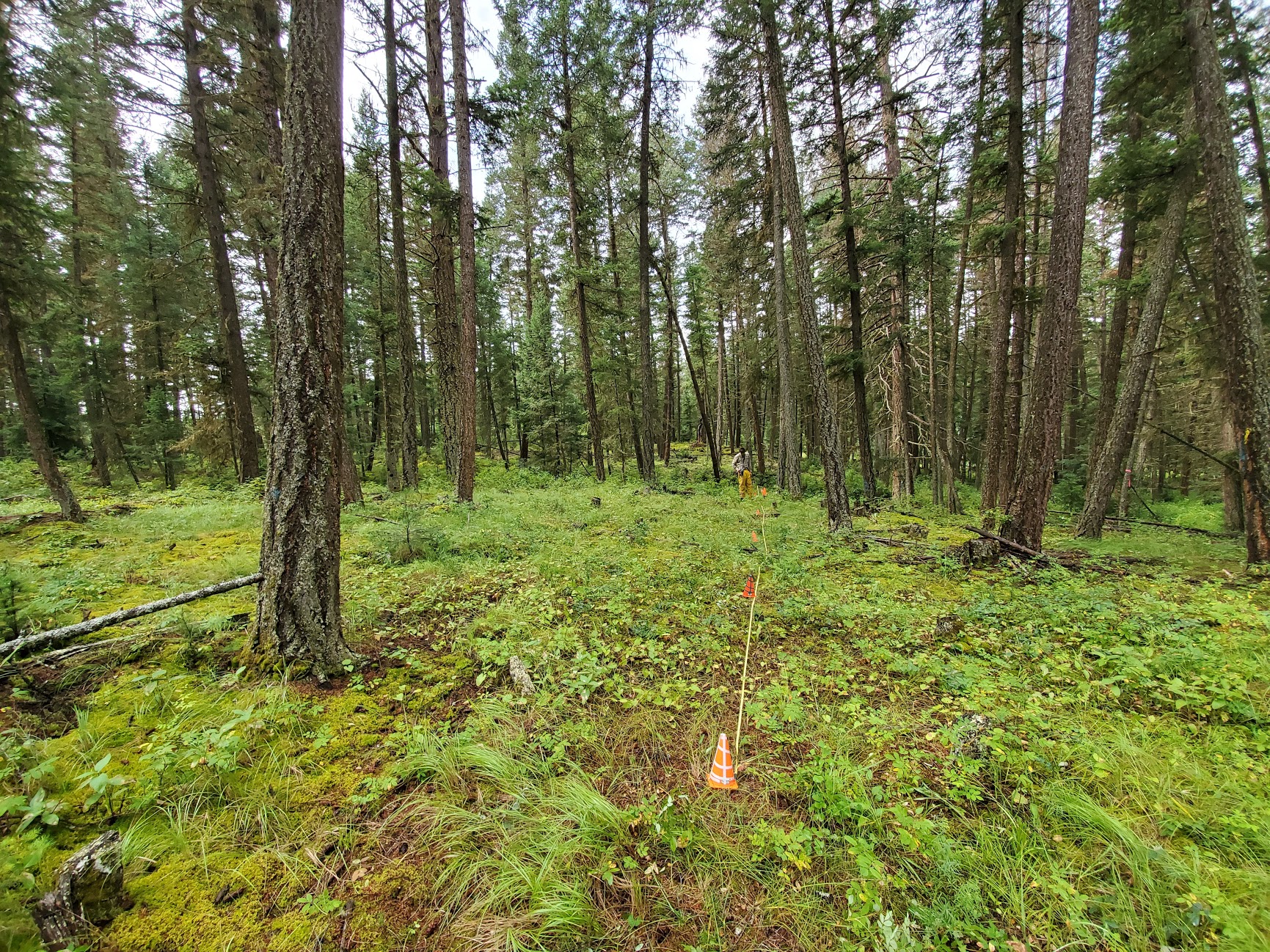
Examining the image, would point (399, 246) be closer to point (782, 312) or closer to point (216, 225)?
point (216, 225)

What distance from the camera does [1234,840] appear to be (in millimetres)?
2104

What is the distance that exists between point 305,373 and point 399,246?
1038 centimetres

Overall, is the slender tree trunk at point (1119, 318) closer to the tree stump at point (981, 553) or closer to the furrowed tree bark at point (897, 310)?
the furrowed tree bark at point (897, 310)

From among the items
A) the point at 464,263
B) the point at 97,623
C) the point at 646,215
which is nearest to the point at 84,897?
the point at 97,623

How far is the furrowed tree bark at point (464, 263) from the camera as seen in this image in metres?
8.99

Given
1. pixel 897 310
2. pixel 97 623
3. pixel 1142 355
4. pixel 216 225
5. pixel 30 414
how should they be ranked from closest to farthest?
1. pixel 97 623
2. pixel 30 414
3. pixel 1142 355
4. pixel 216 225
5. pixel 897 310

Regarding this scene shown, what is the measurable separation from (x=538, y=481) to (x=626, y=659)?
43.2 feet

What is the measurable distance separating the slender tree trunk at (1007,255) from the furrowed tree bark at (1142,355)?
172cm

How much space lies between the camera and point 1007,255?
9594 millimetres

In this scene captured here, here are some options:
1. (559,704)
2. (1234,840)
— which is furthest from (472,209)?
(1234,840)

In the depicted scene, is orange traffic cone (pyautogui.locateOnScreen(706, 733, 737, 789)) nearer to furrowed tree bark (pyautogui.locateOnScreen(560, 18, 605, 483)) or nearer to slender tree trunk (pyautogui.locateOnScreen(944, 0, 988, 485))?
slender tree trunk (pyautogui.locateOnScreen(944, 0, 988, 485))

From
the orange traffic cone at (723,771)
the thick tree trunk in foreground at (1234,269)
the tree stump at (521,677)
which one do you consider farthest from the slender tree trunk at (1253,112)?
the tree stump at (521,677)

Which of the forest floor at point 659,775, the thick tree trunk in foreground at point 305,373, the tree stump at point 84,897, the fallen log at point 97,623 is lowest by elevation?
the forest floor at point 659,775

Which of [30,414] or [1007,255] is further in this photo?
[1007,255]
